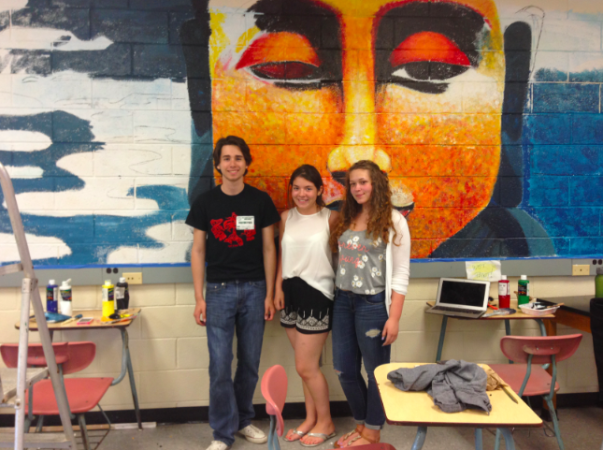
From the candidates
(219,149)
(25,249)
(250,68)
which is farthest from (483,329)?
(25,249)

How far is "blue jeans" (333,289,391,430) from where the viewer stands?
2.18 m

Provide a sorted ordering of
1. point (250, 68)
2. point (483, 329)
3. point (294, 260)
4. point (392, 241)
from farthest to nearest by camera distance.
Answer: point (483, 329), point (250, 68), point (294, 260), point (392, 241)

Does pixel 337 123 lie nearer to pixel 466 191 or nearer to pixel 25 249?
pixel 466 191

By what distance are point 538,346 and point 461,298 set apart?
66 cm

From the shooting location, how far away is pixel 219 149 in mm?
2365

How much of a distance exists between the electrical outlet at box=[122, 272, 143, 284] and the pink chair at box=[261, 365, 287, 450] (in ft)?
4.66

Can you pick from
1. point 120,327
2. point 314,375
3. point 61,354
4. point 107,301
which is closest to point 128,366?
point 120,327

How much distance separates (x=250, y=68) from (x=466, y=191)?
1.61 meters

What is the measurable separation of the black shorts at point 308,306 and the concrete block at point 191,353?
0.74m

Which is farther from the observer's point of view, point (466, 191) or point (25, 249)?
point (466, 191)

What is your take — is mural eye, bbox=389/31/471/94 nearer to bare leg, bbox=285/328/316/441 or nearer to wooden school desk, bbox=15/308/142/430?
bare leg, bbox=285/328/316/441

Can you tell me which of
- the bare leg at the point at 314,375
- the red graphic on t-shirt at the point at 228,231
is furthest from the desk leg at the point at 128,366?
the bare leg at the point at 314,375

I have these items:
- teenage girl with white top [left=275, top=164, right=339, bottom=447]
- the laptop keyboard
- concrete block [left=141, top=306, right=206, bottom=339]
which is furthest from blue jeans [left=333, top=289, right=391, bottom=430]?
concrete block [left=141, top=306, right=206, bottom=339]

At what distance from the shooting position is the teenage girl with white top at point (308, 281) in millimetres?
2312
